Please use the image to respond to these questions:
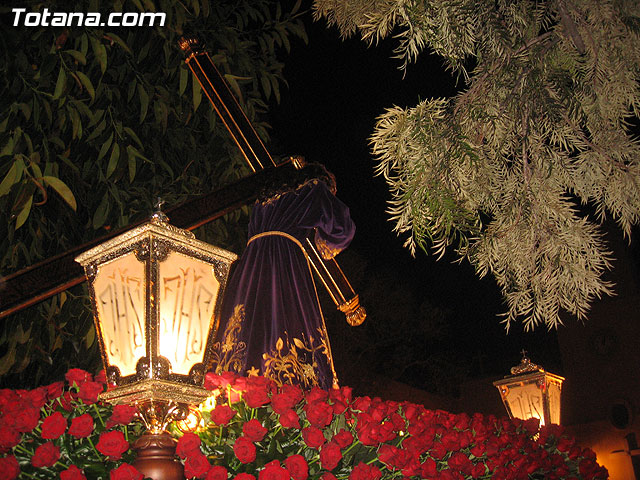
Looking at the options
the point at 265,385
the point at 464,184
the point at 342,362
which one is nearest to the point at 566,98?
the point at 464,184

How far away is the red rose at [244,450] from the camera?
2490 mm

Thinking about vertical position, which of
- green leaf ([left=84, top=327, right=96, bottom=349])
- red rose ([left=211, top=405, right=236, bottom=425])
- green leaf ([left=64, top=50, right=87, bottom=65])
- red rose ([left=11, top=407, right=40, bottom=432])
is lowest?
red rose ([left=211, top=405, right=236, bottom=425])

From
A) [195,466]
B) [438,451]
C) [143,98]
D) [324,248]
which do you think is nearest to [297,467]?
[195,466]

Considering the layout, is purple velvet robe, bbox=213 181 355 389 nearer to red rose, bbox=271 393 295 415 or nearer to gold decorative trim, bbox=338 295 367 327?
gold decorative trim, bbox=338 295 367 327

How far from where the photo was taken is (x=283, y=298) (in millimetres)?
3820

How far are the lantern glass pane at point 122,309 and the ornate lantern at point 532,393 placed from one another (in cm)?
733

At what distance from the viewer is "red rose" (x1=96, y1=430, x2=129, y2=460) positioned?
7.61 ft

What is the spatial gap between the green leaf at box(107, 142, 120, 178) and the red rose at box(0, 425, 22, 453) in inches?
97.0

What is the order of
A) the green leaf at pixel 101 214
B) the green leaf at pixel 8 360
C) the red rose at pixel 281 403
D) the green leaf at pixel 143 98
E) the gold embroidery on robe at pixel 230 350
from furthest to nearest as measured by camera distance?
the green leaf at pixel 143 98 < the green leaf at pixel 101 214 < the green leaf at pixel 8 360 < the gold embroidery on robe at pixel 230 350 < the red rose at pixel 281 403

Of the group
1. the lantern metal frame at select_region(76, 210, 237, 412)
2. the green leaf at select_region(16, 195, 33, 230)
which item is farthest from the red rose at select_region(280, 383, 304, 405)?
the green leaf at select_region(16, 195, 33, 230)

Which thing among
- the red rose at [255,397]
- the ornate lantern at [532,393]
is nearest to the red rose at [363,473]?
the red rose at [255,397]

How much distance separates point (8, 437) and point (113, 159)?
2578 millimetres

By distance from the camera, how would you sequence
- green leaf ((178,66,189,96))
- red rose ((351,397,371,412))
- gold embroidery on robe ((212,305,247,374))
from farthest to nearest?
green leaf ((178,66,189,96))
gold embroidery on robe ((212,305,247,374))
red rose ((351,397,371,412))

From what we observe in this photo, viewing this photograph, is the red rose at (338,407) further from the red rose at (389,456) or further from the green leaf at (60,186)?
the green leaf at (60,186)
